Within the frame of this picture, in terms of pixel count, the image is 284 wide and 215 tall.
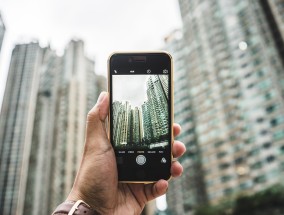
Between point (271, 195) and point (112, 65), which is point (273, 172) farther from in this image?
point (112, 65)

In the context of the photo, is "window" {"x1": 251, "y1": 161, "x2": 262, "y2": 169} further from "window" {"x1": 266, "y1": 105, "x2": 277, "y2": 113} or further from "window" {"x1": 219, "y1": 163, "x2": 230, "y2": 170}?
"window" {"x1": 266, "y1": 105, "x2": 277, "y2": 113}

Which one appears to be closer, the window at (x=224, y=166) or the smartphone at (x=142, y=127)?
the smartphone at (x=142, y=127)

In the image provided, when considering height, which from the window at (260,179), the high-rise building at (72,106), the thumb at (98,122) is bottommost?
the thumb at (98,122)

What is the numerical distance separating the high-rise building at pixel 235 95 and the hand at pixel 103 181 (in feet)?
92.0

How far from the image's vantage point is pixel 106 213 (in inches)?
52.9

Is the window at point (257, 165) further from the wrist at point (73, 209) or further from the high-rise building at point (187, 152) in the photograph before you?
the wrist at point (73, 209)

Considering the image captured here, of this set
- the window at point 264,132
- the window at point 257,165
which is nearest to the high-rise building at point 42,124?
the window at point 257,165

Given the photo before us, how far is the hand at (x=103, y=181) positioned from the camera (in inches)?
52.5

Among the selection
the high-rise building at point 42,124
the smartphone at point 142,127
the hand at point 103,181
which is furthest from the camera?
the high-rise building at point 42,124

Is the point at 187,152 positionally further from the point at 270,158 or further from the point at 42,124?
the point at 42,124

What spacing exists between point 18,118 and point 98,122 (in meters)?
47.7

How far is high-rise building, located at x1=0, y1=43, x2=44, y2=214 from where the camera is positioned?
43.4 metres

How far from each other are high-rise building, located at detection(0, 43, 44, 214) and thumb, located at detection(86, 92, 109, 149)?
43684 mm

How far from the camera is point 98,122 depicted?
4.68 feet
